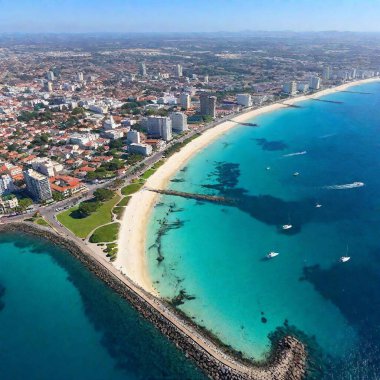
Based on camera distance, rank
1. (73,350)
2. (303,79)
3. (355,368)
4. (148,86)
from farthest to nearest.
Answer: (303,79)
(148,86)
(73,350)
(355,368)

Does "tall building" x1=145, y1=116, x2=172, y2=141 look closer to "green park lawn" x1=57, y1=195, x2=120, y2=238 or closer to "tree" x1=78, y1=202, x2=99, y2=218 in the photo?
"green park lawn" x1=57, y1=195, x2=120, y2=238

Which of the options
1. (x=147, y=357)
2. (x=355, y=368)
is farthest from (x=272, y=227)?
(x=147, y=357)

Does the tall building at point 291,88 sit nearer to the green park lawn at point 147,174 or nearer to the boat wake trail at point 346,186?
the boat wake trail at point 346,186

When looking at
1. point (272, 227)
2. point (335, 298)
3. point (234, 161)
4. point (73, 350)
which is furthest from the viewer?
point (234, 161)

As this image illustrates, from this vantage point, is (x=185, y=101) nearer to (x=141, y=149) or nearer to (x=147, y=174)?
(x=141, y=149)

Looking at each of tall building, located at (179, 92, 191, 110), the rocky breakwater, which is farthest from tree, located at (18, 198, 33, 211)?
tall building, located at (179, 92, 191, 110)

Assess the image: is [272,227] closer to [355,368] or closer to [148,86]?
[355,368]

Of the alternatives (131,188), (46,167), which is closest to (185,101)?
(131,188)
